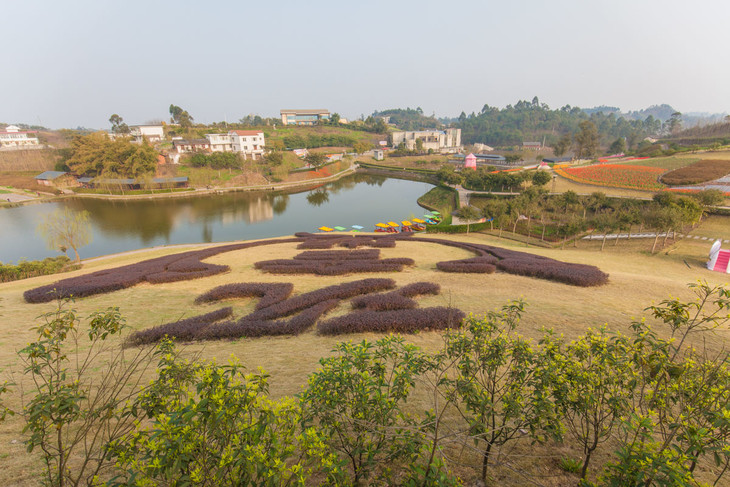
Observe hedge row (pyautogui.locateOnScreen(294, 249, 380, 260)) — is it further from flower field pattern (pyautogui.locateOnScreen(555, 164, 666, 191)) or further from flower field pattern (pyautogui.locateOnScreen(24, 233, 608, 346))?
flower field pattern (pyautogui.locateOnScreen(555, 164, 666, 191))

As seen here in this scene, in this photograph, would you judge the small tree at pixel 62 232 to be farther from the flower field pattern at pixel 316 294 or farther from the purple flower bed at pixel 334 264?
the purple flower bed at pixel 334 264

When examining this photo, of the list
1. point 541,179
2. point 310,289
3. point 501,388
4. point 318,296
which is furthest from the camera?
point 541,179

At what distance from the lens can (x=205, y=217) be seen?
47.2 m

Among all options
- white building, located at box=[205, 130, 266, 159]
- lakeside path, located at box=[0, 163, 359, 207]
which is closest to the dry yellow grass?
lakeside path, located at box=[0, 163, 359, 207]

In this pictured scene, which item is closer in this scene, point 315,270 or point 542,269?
point 542,269

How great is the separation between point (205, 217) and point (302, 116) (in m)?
148

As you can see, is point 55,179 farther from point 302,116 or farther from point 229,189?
point 302,116

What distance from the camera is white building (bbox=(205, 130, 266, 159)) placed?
8825cm

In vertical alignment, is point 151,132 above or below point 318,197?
above

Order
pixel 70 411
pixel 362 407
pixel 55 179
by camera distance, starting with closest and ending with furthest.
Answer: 1. pixel 70 411
2. pixel 362 407
3. pixel 55 179

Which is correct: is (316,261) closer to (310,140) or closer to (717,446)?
(717,446)

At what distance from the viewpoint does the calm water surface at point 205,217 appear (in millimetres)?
35625

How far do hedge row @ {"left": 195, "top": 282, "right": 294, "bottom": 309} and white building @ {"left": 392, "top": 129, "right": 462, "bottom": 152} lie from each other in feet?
423

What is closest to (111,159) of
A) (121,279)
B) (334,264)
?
(121,279)
